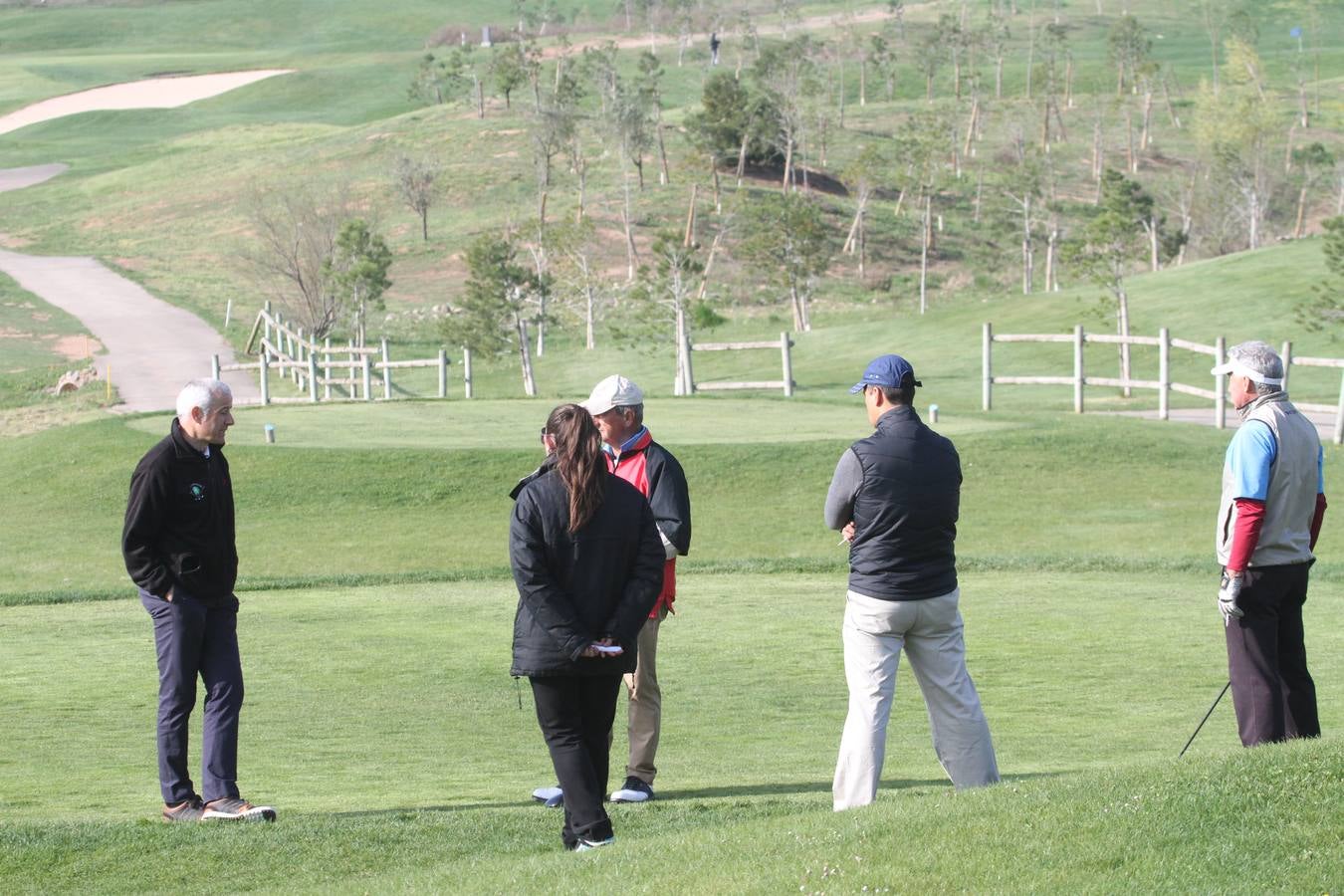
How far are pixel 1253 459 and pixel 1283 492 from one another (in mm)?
283

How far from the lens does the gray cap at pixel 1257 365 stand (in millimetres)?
8008

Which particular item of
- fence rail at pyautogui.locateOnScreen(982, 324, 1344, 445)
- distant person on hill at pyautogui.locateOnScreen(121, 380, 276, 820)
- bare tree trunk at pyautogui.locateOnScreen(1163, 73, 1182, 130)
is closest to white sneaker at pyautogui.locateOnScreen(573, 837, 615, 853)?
distant person on hill at pyautogui.locateOnScreen(121, 380, 276, 820)

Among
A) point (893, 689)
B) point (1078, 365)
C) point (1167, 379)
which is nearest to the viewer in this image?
point (893, 689)

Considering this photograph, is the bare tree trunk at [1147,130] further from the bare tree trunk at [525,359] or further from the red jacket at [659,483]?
the red jacket at [659,483]

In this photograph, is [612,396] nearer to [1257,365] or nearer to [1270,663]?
[1257,365]

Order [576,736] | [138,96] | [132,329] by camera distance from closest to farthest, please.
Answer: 1. [576,736]
2. [132,329]
3. [138,96]

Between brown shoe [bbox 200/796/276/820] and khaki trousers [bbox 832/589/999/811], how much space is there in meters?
2.53

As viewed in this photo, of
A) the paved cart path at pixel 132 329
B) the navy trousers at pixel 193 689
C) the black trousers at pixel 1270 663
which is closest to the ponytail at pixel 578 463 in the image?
the navy trousers at pixel 193 689

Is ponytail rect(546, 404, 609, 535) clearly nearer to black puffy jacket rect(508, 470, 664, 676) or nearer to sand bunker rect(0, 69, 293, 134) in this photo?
black puffy jacket rect(508, 470, 664, 676)

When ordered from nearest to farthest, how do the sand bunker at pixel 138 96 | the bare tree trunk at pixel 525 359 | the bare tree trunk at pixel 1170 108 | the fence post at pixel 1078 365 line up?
the fence post at pixel 1078 365 → the bare tree trunk at pixel 525 359 → the bare tree trunk at pixel 1170 108 → the sand bunker at pixel 138 96

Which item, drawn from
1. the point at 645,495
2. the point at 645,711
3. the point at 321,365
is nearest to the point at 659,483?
the point at 645,495

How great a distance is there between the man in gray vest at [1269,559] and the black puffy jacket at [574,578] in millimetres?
2846

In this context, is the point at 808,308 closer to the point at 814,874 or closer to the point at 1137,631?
the point at 1137,631

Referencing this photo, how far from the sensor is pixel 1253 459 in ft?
26.0
